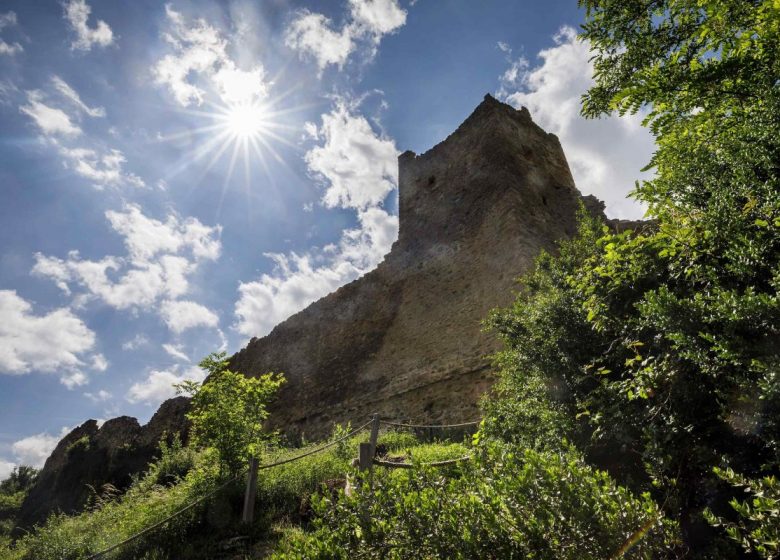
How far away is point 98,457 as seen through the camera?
63.2 feet

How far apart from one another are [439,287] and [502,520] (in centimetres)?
1053

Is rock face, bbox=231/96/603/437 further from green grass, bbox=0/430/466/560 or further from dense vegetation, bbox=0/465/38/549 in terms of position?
A: dense vegetation, bbox=0/465/38/549

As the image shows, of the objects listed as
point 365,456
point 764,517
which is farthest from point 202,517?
point 764,517

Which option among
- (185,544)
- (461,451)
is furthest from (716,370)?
(185,544)

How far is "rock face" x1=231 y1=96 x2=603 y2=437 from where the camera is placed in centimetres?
1100

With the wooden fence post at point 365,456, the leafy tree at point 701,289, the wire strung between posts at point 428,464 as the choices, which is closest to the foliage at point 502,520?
the wire strung between posts at point 428,464

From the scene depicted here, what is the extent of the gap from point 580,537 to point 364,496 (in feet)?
4.06

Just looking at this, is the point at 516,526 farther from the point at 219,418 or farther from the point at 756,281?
the point at 219,418

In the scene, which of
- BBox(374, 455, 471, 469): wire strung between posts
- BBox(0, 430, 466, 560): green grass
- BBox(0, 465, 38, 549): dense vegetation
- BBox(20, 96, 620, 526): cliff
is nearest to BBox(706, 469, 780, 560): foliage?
BBox(374, 455, 471, 469): wire strung between posts

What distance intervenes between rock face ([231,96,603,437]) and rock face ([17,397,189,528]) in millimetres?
Answer: 6911

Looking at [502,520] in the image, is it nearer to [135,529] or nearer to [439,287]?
[135,529]

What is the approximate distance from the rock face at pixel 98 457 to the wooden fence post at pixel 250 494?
13631mm

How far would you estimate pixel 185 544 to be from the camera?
579cm

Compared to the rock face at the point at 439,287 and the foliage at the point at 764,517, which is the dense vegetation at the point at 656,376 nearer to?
the foliage at the point at 764,517
